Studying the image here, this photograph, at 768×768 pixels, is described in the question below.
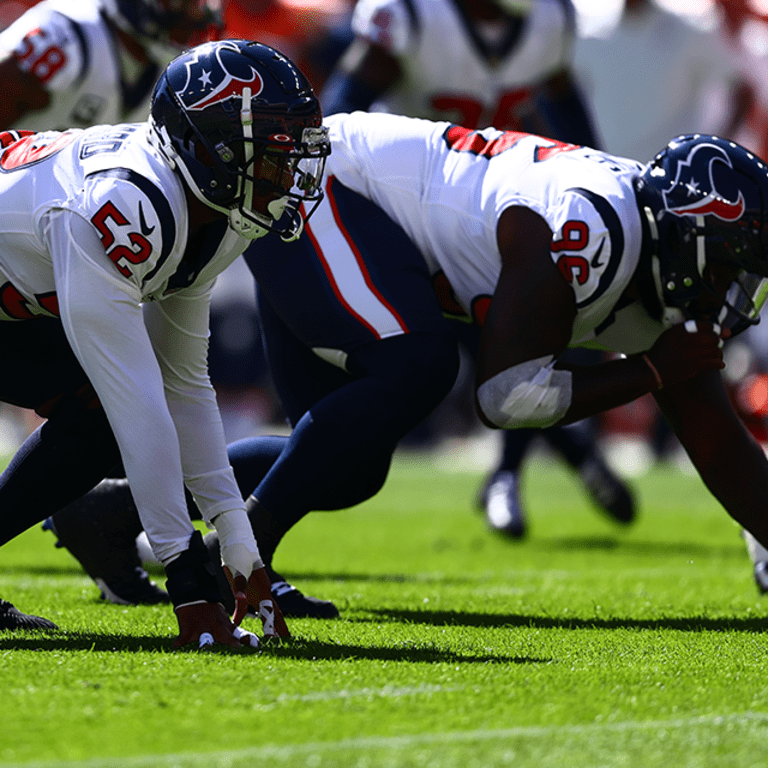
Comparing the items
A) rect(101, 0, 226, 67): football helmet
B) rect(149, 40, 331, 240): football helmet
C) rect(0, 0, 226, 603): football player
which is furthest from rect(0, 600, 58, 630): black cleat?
rect(101, 0, 226, 67): football helmet

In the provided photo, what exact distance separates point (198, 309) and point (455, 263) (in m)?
0.86

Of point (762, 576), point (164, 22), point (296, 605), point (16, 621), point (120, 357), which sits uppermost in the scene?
point (120, 357)

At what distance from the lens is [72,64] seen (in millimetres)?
5027

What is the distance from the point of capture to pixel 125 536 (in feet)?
11.7

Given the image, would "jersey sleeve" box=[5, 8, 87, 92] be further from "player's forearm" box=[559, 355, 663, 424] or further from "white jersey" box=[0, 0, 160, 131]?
"player's forearm" box=[559, 355, 663, 424]

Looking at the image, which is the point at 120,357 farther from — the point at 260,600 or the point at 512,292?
the point at 512,292

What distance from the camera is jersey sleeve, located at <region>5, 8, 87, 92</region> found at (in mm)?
4953

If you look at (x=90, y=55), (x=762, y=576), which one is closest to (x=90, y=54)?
(x=90, y=55)

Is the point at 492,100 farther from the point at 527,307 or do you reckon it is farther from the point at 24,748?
the point at 24,748

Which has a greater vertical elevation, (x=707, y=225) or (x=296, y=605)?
(x=707, y=225)

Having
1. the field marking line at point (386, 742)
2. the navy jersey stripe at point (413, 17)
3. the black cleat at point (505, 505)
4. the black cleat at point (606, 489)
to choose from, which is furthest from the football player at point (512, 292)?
the black cleat at point (606, 489)

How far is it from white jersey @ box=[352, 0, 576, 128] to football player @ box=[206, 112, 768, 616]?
2.10m

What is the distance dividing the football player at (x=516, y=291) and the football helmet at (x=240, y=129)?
66cm

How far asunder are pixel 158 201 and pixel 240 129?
231mm
